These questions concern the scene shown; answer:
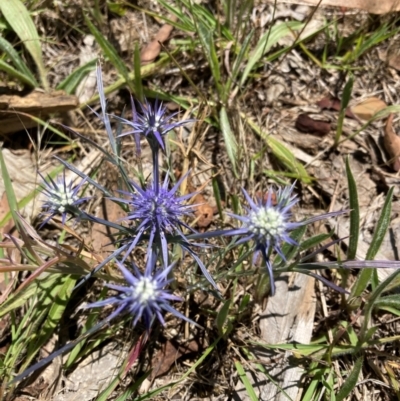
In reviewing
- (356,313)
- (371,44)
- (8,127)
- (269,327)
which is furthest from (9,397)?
(371,44)

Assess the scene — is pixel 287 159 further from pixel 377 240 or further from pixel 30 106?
pixel 30 106

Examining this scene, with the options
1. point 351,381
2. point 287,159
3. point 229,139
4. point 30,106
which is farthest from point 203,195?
point 351,381

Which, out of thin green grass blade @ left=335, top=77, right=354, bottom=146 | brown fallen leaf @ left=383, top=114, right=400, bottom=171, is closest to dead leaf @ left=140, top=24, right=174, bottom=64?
thin green grass blade @ left=335, top=77, right=354, bottom=146

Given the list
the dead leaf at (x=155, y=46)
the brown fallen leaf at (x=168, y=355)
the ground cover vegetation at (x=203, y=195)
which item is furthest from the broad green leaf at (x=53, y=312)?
the dead leaf at (x=155, y=46)

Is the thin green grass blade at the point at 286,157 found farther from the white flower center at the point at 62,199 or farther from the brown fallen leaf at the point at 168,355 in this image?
the white flower center at the point at 62,199

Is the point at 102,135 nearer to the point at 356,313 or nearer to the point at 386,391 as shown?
the point at 356,313

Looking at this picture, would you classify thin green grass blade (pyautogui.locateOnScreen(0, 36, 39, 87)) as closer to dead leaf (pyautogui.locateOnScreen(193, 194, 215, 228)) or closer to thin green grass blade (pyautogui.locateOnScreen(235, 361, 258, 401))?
dead leaf (pyautogui.locateOnScreen(193, 194, 215, 228))
